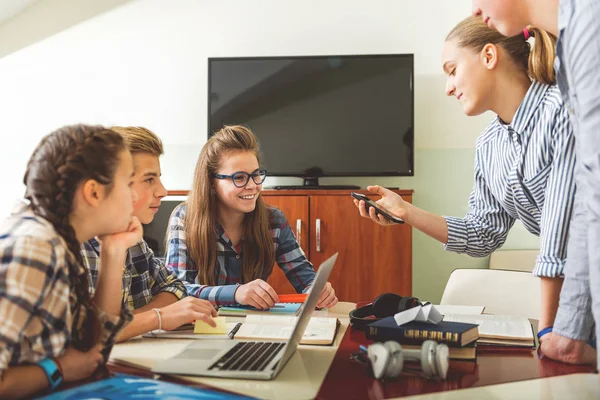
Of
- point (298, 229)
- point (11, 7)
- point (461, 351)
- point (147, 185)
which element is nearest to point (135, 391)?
point (461, 351)

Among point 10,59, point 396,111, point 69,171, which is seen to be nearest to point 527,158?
point 69,171

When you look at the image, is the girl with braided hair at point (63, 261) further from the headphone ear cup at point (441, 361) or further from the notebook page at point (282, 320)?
the headphone ear cup at point (441, 361)

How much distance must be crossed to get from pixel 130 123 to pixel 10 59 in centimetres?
95

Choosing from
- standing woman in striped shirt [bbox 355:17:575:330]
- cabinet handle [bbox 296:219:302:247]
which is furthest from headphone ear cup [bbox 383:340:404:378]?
cabinet handle [bbox 296:219:302:247]

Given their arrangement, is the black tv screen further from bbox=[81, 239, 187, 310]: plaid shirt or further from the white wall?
bbox=[81, 239, 187, 310]: plaid shirt

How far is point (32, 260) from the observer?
987 mm

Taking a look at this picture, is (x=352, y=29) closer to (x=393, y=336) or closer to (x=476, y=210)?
(x=476, y=210)

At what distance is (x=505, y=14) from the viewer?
1.28 meters

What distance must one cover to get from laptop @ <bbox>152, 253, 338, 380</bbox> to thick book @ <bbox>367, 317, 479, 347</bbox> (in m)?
0.17

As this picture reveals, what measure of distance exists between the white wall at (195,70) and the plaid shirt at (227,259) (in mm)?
1672

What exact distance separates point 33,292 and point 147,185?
2.87 feet

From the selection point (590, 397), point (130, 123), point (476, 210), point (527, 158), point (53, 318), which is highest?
point (130, 123)

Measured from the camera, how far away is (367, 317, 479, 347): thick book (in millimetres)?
1238

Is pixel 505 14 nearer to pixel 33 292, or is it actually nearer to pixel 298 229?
pixel 33 292
